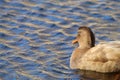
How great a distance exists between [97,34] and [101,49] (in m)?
1.94

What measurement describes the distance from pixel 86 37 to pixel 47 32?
5.59 feet

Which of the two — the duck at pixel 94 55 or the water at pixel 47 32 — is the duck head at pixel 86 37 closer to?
the duck at pixel 94 55

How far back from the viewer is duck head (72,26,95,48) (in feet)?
41.5

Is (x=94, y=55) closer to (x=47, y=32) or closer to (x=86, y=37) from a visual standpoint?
(x=86, y=37)

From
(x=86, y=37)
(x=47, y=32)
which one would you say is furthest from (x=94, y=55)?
(x=47, y=32)

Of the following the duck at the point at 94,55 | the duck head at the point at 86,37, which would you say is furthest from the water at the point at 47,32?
the duck head at the point at 86,37

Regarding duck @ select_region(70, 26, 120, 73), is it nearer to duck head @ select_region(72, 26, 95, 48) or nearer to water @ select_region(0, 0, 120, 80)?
duck head @ select_region(72, 26, 95, 48)

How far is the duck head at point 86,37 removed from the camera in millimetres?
12656

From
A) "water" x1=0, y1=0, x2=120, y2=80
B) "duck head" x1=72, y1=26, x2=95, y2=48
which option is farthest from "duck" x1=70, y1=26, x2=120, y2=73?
"water" x1=0, y1=0, x2=120, y2=80

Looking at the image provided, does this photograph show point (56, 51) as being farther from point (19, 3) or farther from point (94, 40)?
point (19, 3)

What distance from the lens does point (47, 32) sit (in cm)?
1415

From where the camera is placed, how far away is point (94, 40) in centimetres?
1273

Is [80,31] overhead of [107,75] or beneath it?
overhead

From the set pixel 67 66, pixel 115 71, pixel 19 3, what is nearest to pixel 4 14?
pixel 19 3
